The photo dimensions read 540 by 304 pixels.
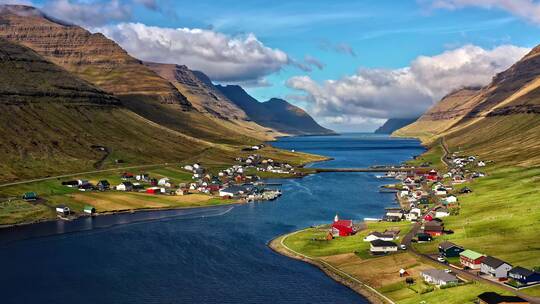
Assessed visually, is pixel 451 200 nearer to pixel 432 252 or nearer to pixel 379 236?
pixel 379 236

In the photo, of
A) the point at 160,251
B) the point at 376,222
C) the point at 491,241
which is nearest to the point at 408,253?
the point at 491,241

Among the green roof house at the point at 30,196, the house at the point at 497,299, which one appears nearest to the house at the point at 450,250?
the house at the point at 497,299

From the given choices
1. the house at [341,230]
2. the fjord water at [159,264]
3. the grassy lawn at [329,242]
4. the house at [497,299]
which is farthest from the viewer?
the house at [341,230]

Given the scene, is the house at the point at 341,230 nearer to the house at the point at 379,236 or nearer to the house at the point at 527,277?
the house at the point at 379,236

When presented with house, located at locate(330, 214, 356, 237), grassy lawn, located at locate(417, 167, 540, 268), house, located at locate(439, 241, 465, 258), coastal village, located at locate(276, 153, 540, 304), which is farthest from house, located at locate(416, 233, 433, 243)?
house, located at locate(330, 214, 356, 237)

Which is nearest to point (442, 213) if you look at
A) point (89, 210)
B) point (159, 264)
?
point (159, 264)

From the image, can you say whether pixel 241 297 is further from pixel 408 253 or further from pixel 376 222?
pixel 376 222

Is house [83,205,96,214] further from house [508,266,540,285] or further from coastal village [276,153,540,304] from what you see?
house [508,266,540,285]
